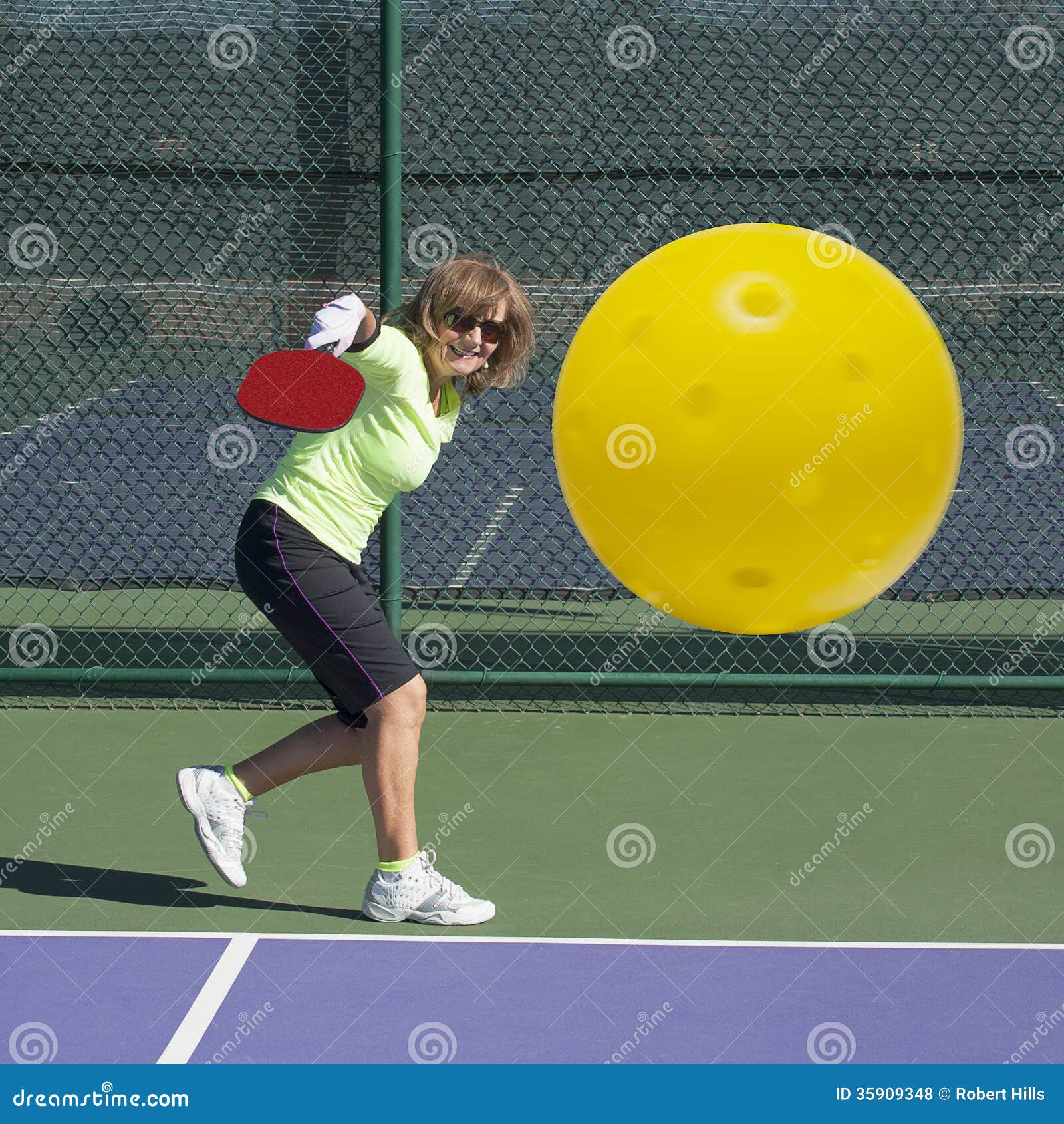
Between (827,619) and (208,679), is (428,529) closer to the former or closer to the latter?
(208,679)

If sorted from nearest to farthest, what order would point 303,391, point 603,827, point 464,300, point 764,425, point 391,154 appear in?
point 764,425 < point 303,391 < point 464,300 < point 603,827 < point 391,154

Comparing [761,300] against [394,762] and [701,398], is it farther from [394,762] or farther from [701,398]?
[394,762]

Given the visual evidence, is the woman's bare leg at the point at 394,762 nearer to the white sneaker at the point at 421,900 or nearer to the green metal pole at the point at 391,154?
the white sneaker at the point at 421,900

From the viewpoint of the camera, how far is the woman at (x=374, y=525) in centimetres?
416

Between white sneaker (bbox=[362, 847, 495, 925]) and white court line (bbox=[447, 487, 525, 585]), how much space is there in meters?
5.43

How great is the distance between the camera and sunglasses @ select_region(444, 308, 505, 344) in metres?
4.16

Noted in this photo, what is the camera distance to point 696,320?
3.38 m

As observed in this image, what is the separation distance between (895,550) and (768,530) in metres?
0.35

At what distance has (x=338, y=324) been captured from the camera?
11.9 ft

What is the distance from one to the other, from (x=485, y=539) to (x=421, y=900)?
297 inches

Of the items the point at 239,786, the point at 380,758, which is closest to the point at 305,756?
the point at 239,786

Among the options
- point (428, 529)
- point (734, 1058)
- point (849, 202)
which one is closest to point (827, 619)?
point (734, 1058)

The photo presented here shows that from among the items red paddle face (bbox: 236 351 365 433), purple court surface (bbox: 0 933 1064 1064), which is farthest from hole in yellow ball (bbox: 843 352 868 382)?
purple court surface (bbox: 0 933 1064 1064)

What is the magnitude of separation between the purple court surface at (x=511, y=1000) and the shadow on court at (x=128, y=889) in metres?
0.27
